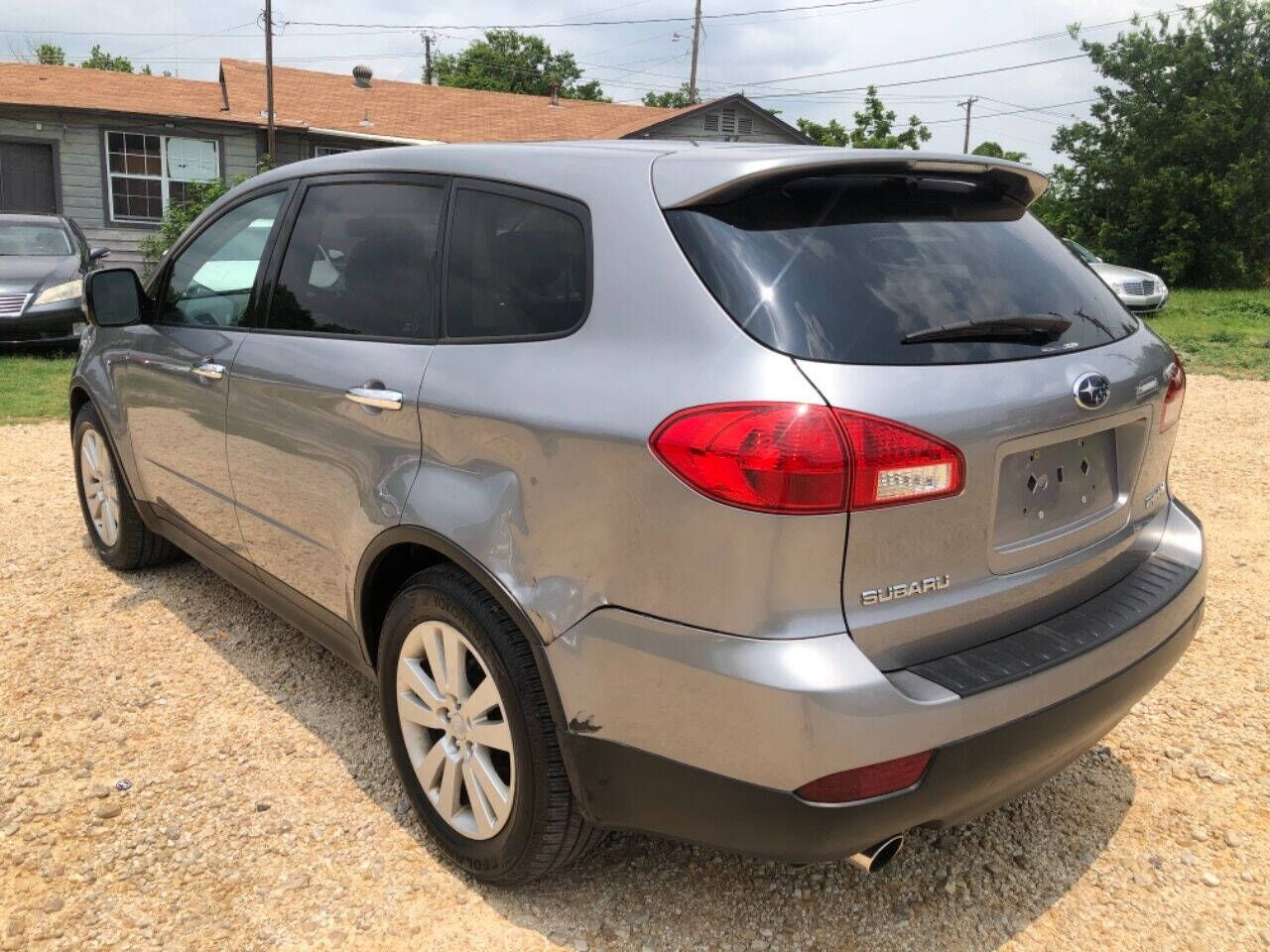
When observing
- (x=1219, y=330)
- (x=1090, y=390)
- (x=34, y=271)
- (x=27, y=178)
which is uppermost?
(x=27, y=178)

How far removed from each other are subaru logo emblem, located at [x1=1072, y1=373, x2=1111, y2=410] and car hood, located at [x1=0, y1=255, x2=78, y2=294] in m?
11.1

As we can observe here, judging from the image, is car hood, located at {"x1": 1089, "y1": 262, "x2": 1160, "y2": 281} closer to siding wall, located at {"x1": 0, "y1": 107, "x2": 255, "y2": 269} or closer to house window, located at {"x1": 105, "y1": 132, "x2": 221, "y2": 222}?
siding wall, located at {"x1": 0, "y1": 107, "x2": 255, "y2": 269}

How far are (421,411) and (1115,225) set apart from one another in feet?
83.2

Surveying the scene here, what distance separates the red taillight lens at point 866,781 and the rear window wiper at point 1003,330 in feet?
2.60

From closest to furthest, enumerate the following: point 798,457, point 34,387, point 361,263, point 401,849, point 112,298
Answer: point 798,457 → point 401,849 → point 361,263 → point 112,298 → point 34,387

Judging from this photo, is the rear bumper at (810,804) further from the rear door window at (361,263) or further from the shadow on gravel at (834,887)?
the rear door window at (361,263)

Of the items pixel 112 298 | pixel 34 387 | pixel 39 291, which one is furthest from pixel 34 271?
pixel 112 298

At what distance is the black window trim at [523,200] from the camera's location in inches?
90.6

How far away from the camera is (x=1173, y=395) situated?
271cm

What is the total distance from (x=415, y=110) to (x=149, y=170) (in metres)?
6.03

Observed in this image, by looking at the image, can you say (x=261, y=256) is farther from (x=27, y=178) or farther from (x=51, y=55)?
(x=51, y=55)

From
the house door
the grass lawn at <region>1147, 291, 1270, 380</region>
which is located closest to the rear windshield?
the grass lawn at <region>1147, 291, 1270, 380</region>

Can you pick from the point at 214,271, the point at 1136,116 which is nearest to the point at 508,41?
the point at 1136,116

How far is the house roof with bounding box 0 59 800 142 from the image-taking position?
19.7m
